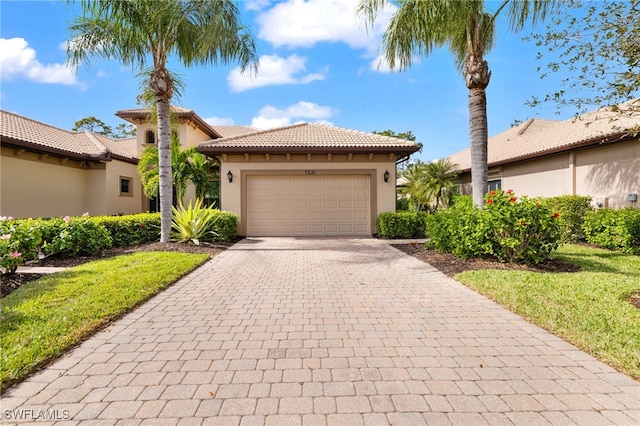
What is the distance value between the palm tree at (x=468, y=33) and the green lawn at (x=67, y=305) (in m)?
7.60

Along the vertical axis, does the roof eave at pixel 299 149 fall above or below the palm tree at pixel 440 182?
above

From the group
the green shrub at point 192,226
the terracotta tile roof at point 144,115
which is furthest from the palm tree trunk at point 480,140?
the terracotta tile roof at point 144,115

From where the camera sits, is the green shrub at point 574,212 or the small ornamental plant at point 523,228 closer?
the small ornamental plant at point 523,228

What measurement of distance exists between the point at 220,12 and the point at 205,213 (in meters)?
5.95

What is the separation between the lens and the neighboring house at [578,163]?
9.86 meters

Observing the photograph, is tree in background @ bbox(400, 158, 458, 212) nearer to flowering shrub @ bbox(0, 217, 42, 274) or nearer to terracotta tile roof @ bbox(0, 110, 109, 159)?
terracotta tile roof @ bbox(0, 110, 109, 159)

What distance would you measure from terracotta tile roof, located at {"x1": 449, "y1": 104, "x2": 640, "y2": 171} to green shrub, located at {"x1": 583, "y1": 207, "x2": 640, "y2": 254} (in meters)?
2.21

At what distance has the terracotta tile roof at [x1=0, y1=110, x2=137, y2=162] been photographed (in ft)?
35.8

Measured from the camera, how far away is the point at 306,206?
41.6 feet

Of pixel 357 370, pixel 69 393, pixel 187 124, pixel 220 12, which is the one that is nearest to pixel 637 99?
pixel 357 370

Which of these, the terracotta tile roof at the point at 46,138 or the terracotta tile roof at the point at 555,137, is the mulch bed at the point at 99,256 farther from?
the terracotta tile roof at the point at 555,137

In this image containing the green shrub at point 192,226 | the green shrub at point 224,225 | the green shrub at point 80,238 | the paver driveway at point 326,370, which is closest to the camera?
the paver driveway at point 326,370

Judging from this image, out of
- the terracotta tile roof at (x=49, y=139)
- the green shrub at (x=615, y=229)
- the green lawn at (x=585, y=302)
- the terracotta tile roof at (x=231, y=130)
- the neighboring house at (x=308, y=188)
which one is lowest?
the green lawn at (x=585, y=302)

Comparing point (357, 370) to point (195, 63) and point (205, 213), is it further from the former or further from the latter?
point (195, 63)
